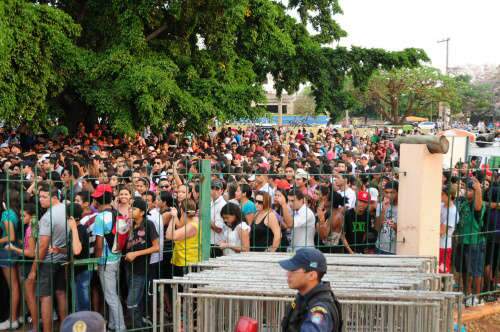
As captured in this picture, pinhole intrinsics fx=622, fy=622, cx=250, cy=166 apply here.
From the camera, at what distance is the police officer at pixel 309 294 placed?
3488 mm

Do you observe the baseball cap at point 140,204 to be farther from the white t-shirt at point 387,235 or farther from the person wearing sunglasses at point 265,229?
the white t-shirt at point 387,235

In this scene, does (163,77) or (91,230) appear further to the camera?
(163,77)

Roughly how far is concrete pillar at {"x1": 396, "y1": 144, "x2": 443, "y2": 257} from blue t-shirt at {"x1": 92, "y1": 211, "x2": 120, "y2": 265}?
308 centimetres

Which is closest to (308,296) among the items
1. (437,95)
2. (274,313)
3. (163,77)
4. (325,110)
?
(274,313)

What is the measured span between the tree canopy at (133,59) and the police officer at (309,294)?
12.3 m

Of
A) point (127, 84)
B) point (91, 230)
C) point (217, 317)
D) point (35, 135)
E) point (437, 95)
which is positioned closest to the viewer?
point (217, 317)

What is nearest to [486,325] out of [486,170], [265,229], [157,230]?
[486,170]

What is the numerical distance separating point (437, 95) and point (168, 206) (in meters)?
52.7

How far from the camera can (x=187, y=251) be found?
21.2ft

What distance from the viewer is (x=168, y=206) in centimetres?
721

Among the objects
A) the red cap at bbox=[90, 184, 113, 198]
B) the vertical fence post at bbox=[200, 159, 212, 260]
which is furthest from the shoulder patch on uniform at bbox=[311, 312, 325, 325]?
the red cap at bbox=[90, 184, 113, 198]

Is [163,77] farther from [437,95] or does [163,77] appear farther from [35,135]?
[437,95]

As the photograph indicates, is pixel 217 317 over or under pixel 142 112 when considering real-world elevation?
under

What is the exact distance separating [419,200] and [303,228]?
1279 millimetres
